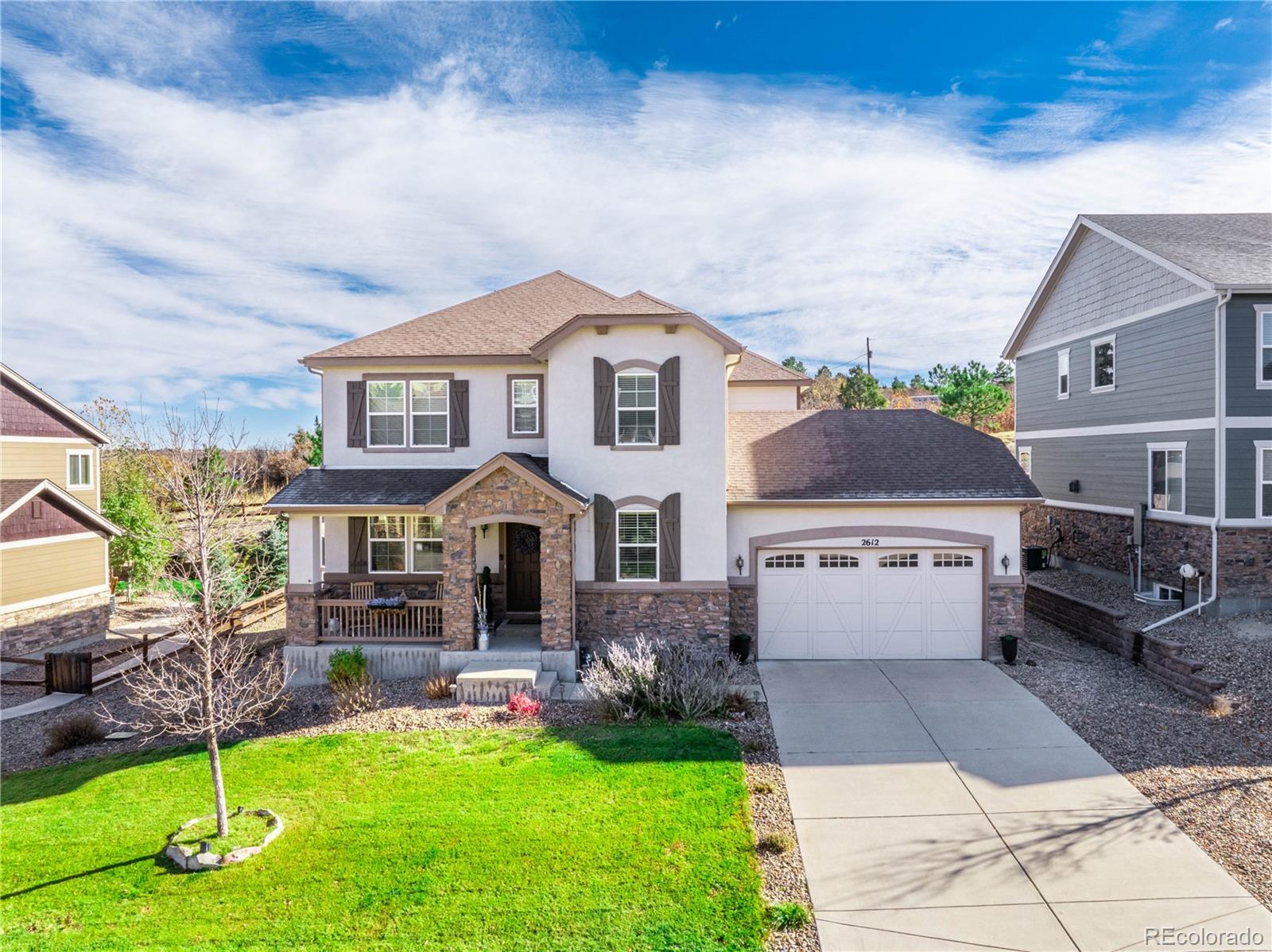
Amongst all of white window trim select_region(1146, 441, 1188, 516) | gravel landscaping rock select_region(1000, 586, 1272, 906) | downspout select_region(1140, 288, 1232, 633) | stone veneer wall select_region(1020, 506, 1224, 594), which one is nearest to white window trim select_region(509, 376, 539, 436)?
stone veneer wall select_region(1020, 506, 1224, 594)

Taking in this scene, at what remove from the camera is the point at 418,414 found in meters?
14.5

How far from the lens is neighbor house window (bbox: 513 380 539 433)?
14312 millimetres

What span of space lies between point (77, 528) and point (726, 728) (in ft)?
61.6

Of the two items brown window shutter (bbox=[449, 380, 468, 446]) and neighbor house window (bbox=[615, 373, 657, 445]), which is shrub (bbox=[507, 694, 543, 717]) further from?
brown window shutter (bbox=[449, 380, 468, 446])

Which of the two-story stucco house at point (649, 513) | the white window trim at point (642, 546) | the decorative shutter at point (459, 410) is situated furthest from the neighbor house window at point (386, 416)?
the white window trim at point (642, 546)

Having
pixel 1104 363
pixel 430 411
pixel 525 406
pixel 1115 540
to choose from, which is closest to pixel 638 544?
pixel 525 406

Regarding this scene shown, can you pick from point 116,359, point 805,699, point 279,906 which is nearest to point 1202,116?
point 805,699

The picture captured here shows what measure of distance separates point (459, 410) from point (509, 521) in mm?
3605

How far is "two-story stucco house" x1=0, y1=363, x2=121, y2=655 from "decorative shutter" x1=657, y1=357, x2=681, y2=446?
15931 mm

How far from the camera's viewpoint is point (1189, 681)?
10.6 m

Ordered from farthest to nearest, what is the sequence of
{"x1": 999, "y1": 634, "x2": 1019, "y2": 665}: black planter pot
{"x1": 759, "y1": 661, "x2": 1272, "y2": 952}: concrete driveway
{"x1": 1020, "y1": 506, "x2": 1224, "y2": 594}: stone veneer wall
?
{"x1": 1020, "y1": 506, "x2": 1224, "y2": 594}: stone veneer wall → {"x1": 999, "y1": 634, "x2": 1019, "y2": 665}: black planter pot → {"x1": 759, "y1": 661, "x2": 1272, "y2": 952}: concrete driveway

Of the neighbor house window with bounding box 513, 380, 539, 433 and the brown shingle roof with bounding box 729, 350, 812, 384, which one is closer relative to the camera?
the neighbor house window with bounding box 513, 380, 539, 433

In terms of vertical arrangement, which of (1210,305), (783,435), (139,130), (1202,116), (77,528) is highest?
(1202,116)

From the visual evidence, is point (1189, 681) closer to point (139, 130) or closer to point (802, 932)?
point (802, 932)
